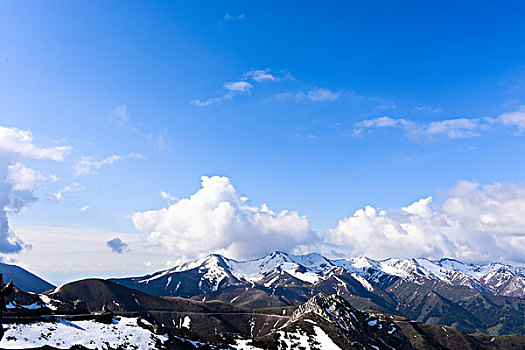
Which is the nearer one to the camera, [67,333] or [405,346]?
[67,333]

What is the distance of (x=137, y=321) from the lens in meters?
84.6

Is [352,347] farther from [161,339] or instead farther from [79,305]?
[79,305]

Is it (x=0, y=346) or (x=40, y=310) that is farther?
(x=40, y=310)

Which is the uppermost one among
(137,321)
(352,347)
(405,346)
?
(137,321)

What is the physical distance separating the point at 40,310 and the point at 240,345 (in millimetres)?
75708

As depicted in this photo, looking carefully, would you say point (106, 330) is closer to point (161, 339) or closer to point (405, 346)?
point (161, 339)

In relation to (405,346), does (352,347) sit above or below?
above

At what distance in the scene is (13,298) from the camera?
393ft

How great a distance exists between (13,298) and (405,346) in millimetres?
155129

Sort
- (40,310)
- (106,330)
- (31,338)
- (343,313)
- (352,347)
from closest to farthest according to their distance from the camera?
(31,338)
(106,330)
(352,347)
(40,310)
(343,313)

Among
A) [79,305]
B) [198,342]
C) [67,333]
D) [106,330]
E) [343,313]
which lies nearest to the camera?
[67,333]

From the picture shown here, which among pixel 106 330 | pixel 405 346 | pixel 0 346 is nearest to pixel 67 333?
pixel 106 330

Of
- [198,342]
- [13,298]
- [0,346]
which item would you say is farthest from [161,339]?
[13,298]

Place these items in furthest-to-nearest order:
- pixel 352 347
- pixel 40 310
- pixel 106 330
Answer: pixel 40 310 → pixel 352 347 → pixel 106 330
